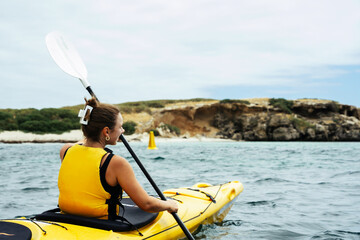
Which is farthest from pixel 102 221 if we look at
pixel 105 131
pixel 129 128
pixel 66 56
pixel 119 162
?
pixel 129 128

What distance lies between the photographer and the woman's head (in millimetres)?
1844

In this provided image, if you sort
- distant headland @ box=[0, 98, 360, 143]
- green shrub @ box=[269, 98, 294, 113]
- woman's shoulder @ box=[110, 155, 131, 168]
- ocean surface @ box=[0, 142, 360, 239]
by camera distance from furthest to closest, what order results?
green shrub @ box=[269, 98, 294, 113]
distant headland @ box=[0, 98, 360, 143]
ocean surface @ box=[0, 142, 360, 239]
woman's shoulder @ box=[110, 155, 131, 168]

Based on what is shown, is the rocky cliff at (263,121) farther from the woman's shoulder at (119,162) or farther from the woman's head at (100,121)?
the woman's shoulder at (119,162)

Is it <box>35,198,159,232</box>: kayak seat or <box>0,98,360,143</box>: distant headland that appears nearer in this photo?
<box>35,198,159,232</box>: kayak seat

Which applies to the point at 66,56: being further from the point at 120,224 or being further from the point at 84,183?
the point at 120,224

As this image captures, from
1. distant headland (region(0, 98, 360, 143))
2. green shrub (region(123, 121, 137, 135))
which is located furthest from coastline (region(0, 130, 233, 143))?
green shrub (region(123, 121, 137, 135))

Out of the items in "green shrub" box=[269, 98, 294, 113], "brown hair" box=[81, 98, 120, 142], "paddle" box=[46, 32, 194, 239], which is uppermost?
"green shrub" box=[269, 98, 294, 113]

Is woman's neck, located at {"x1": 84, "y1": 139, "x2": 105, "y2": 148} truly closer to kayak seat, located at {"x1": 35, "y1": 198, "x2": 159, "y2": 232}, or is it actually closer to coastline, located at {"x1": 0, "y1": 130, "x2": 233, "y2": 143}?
kayak seat, located at {"x1": 35, "y1": 198, "x2": 159, "y2": 232}

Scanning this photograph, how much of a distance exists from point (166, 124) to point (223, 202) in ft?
87.6

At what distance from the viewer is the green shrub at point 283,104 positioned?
30797mm

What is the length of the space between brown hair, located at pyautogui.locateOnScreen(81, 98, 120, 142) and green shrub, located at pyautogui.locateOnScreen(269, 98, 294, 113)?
100 ft

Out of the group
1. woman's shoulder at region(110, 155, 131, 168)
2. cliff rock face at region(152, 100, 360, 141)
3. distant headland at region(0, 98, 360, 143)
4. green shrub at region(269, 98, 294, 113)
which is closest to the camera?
woman's shoulder at region(110, 155, 131, 168)

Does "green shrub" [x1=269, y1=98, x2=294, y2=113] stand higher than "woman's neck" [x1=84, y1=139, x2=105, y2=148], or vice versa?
"green shrub" [x1=269, y1=98, x2=294, y2=113]

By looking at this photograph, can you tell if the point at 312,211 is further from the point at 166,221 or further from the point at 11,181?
the point at 11,181
